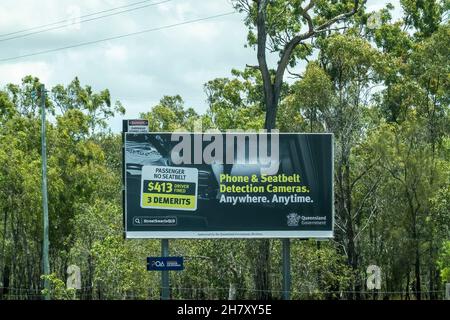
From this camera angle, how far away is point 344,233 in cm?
3862

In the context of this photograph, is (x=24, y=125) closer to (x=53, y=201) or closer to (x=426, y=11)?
(x=53, y=201)

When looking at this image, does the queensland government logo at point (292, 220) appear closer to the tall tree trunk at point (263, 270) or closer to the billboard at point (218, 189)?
the billboard at point (218, 189)

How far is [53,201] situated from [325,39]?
14.4 m

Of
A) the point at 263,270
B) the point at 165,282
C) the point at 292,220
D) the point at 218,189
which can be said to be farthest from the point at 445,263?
the point at 165,282

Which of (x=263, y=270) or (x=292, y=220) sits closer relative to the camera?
(x=292, y=220)

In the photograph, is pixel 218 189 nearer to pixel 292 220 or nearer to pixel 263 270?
pixel 292 220

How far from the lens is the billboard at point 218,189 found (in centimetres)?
2602

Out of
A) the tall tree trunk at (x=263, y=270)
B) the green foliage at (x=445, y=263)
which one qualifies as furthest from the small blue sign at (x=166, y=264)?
the tall tree trunk at (x=263, y=270)

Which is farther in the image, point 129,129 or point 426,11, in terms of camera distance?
point 426,11

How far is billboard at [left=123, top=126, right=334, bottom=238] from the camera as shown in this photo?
1024 inches

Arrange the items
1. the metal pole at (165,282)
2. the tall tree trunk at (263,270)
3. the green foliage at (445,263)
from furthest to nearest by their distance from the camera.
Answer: the tall tree trunk at (263,270), the green foliage at (445,263), the metal pole at (165,282)

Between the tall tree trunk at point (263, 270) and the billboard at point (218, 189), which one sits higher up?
the billboard at point (218, 189)

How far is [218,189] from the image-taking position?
26125 millimetres
